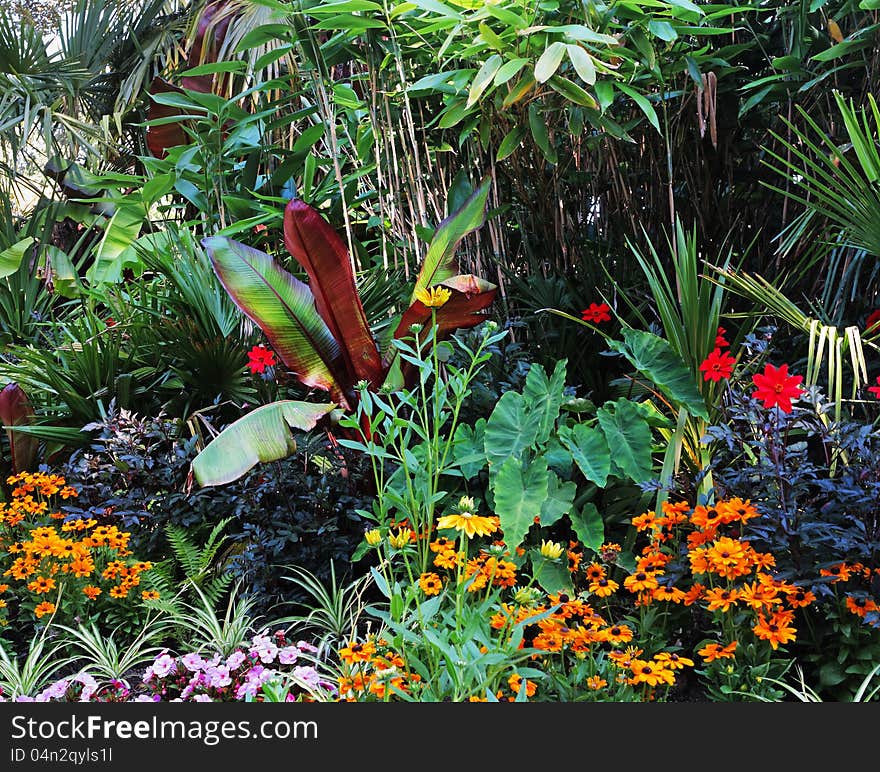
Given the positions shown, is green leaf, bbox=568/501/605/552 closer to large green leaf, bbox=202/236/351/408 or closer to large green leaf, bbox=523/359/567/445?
large green leaf, bbox=523/359/567/445

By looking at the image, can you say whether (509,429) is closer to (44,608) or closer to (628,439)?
(628,439)

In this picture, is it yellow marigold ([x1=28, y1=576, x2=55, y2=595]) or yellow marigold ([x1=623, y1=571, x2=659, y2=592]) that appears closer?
yellow marigold ([x1=623, y1=571, x2=659, y2=592])

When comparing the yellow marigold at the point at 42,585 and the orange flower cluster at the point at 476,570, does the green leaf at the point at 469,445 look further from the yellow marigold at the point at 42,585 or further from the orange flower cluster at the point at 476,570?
the yellow marigold at the point at 42,585

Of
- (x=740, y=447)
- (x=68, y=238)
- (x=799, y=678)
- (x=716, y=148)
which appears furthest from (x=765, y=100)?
(x=68, y=238)

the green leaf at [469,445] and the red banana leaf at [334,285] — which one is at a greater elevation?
the red banana leaf at [334,285]

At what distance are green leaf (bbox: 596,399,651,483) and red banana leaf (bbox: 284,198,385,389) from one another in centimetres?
83

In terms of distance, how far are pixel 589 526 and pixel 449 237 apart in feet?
3.57

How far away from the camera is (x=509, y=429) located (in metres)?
2.41

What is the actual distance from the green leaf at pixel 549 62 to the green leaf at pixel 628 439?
931 mm

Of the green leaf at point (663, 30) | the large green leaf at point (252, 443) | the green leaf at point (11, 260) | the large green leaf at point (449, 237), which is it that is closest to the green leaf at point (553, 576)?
the large green leaf at point (252, 443)

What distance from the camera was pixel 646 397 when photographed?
3078mm

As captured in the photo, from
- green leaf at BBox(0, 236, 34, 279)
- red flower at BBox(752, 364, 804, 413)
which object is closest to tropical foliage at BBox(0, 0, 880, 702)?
red flower at BBox(752, 364, 804, 413)

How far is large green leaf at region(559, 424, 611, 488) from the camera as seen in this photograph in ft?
7.60

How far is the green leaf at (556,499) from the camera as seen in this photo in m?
2.22
